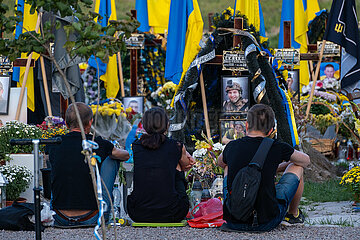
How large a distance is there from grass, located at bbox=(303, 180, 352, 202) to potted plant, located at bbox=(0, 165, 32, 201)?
329 cm

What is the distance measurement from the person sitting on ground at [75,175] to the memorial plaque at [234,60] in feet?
8.87

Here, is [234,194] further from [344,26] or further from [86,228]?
A: [344,26]

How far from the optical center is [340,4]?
29.9 feet

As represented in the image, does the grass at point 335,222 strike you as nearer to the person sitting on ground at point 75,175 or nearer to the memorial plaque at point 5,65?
the person sitting on ground at point 75,175

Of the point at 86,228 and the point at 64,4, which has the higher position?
the point at 64,4

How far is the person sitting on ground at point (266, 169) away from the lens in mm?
5340

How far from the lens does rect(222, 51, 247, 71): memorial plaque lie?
26.4ft

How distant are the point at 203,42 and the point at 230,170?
354 cm

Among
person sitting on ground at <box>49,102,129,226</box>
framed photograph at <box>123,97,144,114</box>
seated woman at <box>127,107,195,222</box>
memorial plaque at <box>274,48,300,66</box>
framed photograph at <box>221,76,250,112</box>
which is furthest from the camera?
framed photograph at <box>123,97,144,114</box>

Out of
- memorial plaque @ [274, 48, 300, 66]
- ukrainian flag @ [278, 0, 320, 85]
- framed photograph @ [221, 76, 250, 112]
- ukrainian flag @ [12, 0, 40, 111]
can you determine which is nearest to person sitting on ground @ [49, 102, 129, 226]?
framed photograph @ [221, 76, 250, 112]

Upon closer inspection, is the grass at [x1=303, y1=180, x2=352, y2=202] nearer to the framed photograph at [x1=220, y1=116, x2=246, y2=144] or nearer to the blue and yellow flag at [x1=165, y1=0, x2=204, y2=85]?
the framed photograph at [x1=220, y1=116, x2=246, y2=144]

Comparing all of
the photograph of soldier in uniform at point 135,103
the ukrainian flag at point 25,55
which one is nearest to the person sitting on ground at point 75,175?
the ukrainian flag at point 25,55

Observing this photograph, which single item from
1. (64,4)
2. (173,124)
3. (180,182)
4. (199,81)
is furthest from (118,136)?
(64,4)

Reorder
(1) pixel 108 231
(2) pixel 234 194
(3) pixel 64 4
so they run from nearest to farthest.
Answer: (3) pixel 64 4 < (2) pixel 234 194 < (1) pixel 108 231
